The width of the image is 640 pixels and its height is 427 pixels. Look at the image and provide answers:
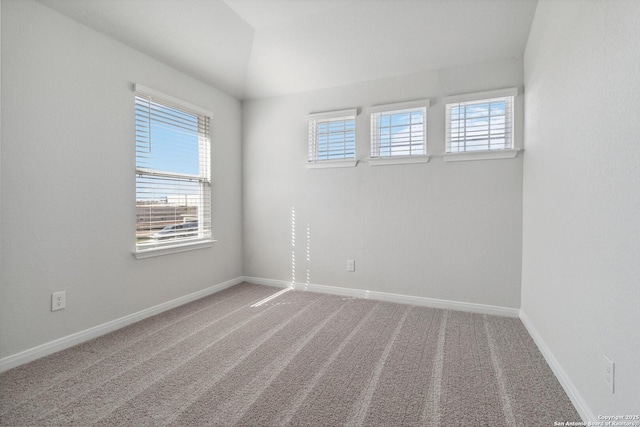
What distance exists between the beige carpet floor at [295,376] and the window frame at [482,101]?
56.9 inches

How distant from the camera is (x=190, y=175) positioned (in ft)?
10.5

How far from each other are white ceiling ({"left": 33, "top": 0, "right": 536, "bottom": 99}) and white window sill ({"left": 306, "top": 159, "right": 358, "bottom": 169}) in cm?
86

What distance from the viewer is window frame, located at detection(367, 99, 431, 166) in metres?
3.05

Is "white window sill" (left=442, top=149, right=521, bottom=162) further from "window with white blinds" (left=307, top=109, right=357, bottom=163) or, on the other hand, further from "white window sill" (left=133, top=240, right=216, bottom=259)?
"white window sill" (left=133, top=240, right=216, bottom=259)

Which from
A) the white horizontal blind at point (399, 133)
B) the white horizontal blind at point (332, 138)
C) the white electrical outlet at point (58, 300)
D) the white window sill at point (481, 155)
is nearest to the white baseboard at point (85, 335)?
the white electrical outlet at point (58, 300)

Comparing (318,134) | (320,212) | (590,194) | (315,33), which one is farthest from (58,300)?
(590,194)

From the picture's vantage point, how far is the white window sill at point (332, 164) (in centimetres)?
334

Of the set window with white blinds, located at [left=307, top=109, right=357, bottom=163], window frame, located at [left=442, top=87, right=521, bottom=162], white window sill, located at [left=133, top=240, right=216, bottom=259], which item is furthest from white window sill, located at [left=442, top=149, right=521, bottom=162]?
white window sill, located at [left=133, top=240, right=216, bottom=259]

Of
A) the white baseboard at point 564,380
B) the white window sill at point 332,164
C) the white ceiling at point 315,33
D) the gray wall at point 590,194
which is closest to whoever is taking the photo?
the gray wall at point 590,194

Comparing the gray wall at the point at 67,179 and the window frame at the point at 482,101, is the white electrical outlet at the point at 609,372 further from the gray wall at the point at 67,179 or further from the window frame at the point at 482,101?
the gray wall at the point at 67,179

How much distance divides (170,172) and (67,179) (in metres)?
0.89

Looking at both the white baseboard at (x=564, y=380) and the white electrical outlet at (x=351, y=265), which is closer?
the white baseboard at (x=564, y=380)

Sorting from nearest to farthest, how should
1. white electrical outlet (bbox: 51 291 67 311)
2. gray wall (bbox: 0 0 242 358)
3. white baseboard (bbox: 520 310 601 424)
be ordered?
white baseboard (bbox: 520 310 601 424) → gray wall (bbox: 0 0 242 358) → white electrical outlet (bbox: 51 291 67 311)

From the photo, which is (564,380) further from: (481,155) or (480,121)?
(480,121)
